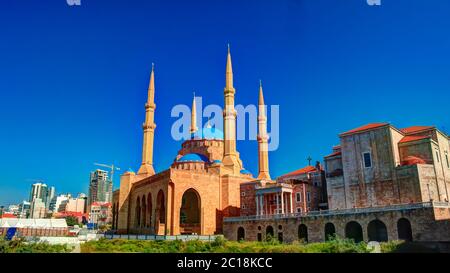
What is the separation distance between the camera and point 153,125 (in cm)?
4819

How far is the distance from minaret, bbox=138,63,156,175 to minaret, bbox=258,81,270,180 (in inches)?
535

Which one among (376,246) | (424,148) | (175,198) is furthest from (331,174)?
(175,198)

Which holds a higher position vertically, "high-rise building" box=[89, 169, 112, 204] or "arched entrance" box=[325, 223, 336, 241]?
"high-rise building" box=[89, 169, 112, 204]

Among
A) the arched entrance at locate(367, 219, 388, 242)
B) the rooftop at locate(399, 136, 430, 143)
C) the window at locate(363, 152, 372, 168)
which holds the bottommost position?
the arched entrance at locate(367, 219, 388, 242)

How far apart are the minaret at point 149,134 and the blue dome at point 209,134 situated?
850 centimetres

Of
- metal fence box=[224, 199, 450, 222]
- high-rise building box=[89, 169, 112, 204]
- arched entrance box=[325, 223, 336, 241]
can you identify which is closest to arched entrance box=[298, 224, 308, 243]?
metal fence box=[224, 199, 450, 222]

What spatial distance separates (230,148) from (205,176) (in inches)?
222

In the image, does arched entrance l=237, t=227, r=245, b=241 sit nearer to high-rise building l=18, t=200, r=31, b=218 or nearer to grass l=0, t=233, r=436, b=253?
grass l=0, t=233, r=436, b=253

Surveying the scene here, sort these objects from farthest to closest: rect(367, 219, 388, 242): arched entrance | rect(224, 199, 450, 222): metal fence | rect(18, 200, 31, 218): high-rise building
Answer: rect(18, 200, 31, 218): high-rise building → rect(367, 219, 388, 242): arched entrance → rect(224, 199, 450, 222): metal fence

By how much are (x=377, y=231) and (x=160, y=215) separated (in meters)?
21.1

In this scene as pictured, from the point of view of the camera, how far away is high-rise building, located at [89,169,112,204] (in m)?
151

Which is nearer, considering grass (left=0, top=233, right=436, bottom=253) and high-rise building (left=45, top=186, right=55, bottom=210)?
grass (left=0, top=233, right=436, bottom=253)
